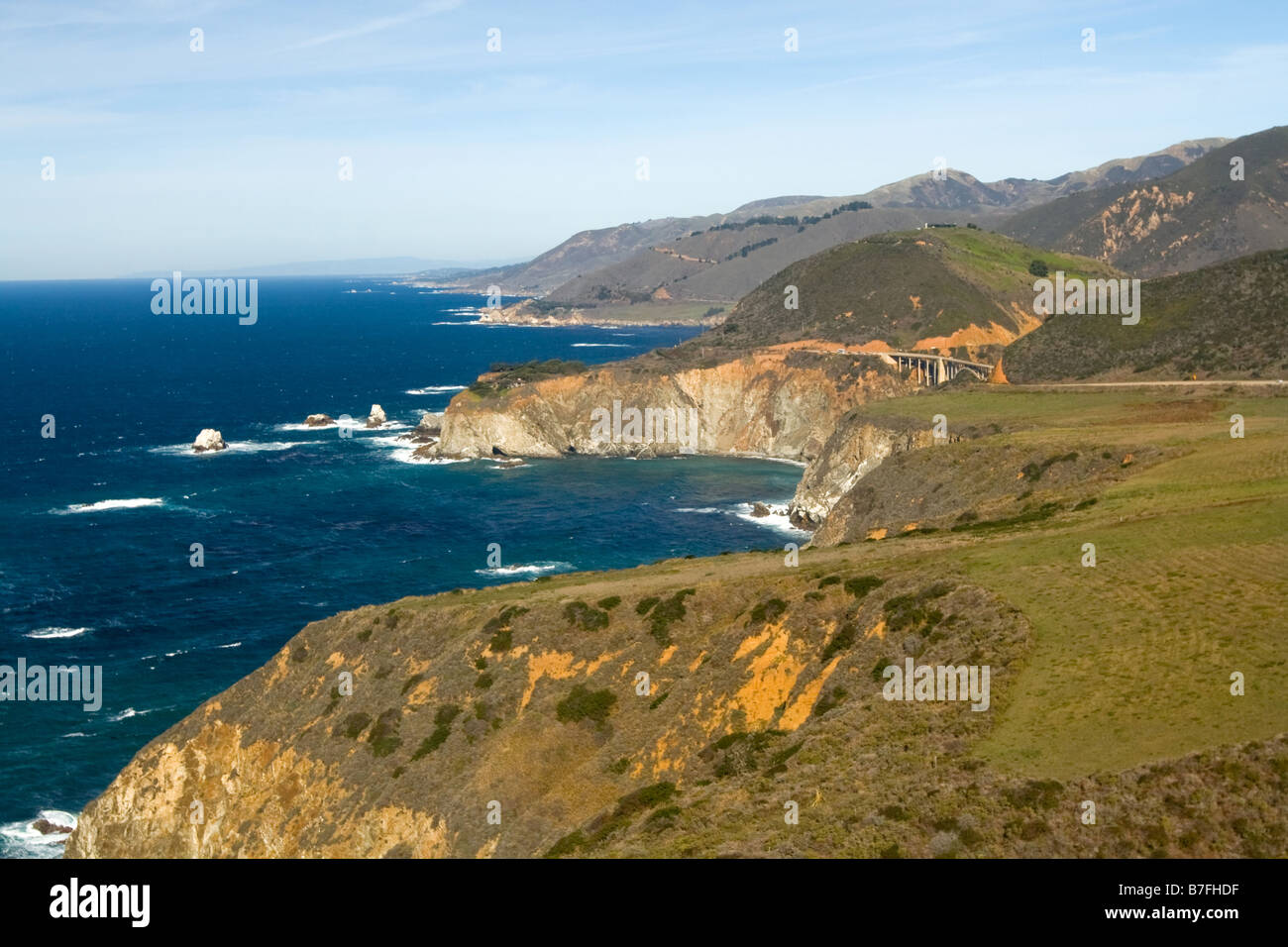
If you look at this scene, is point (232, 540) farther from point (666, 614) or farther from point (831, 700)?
point (831, 700)

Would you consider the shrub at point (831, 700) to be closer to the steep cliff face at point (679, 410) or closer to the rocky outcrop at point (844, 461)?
the rocky outcrop at point (844, 461)

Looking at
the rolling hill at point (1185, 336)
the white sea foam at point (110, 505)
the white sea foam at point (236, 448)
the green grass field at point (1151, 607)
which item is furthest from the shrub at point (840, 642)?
the white sea foam at point (236, 448)

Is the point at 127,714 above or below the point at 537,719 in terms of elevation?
below

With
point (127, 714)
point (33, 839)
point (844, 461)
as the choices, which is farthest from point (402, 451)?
point (33, 839)

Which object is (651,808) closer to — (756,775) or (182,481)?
(756,775)

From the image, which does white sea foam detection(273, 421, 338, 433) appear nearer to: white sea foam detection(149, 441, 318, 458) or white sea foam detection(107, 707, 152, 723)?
white sea foam detection(149, 441, 318, 458)
